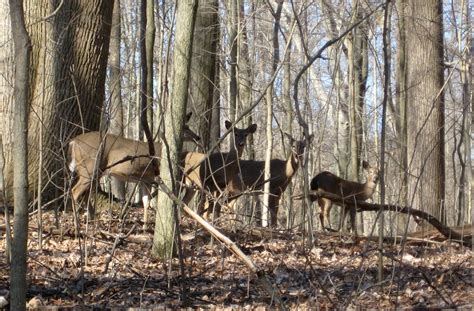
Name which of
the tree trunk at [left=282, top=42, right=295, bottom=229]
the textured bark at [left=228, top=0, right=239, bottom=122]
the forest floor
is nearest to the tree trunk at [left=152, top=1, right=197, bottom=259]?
the forest floor

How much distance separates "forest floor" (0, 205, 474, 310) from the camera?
6.04 m

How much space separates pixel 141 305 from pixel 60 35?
16.2 feet

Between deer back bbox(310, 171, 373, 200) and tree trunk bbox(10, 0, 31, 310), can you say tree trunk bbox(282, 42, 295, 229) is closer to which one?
deer back bbox(310, 171, 373, 200)

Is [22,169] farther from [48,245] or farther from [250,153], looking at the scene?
[250,153]

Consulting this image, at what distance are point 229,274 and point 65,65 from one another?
4376 mm

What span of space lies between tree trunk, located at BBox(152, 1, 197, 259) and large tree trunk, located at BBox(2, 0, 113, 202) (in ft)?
10.5

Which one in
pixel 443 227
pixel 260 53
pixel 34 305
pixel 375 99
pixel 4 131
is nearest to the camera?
pixel 34 305

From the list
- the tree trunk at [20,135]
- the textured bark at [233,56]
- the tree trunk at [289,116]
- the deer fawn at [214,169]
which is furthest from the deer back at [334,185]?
the tree trunk at [20,135]

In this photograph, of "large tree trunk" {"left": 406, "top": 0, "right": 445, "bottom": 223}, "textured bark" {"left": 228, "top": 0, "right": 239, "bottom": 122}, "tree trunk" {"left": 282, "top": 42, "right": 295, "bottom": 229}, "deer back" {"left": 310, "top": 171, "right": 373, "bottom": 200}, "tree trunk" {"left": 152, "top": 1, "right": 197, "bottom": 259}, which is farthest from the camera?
"textured bark" {"left": 228, "top": 0, "right": 239, "bottom": 122}

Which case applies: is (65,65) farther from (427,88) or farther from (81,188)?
(427,88)

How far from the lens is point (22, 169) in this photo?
4406mm

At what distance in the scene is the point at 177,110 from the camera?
270 inches

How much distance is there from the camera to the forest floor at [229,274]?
6.04 meters

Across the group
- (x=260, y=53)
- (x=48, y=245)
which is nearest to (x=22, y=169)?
(x=48, y=245)
